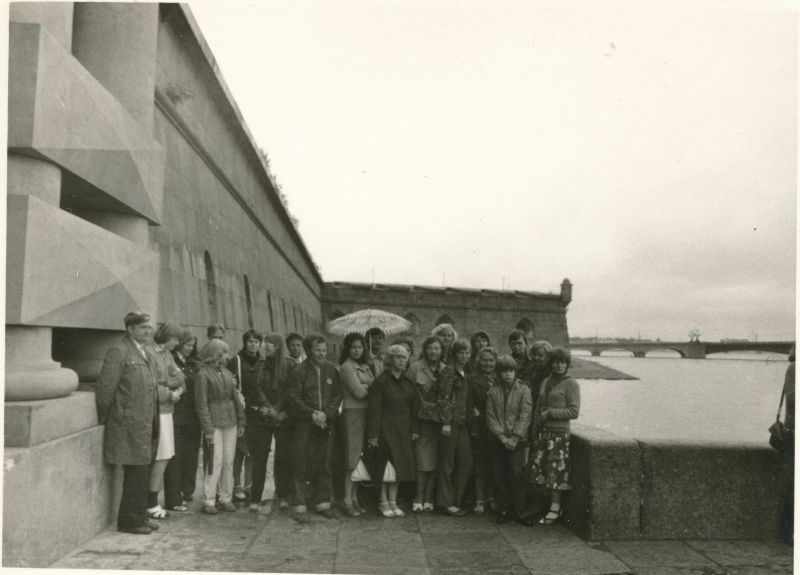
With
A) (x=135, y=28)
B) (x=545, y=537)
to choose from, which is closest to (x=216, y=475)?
(x=545, y=537)

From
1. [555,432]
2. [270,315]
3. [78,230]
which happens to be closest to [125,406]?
[78,230]

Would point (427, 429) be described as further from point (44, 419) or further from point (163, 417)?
point (44, 419)

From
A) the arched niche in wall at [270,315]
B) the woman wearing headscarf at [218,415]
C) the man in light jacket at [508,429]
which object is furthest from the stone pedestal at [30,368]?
the arched niche in wall at [270,315]

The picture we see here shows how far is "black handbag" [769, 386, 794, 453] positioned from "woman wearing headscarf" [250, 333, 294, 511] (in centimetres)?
366

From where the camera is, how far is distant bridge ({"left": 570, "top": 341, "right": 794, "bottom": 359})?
538cm

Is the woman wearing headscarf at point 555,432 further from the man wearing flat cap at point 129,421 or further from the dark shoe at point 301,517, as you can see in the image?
the man wearing flat cap at point 129,421

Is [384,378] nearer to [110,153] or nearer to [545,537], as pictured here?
[545,537]

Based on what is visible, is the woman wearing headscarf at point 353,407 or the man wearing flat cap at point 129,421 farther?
the woman wearing headscarf at point 353,407

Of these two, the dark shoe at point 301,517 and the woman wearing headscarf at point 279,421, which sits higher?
the woman wearing headscarf at point 279,421

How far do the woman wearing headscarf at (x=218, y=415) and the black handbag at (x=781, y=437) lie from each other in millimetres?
4051

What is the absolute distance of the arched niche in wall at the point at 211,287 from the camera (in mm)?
10297

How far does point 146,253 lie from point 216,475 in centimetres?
185

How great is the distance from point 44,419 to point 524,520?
3436 mm

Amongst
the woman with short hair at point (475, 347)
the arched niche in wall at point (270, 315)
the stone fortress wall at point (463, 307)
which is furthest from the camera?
the stone fortress wall at point (463, 307)
